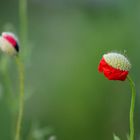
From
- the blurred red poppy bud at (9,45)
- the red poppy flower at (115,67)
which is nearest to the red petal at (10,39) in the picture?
the blurred red poppy bud at (9,45)

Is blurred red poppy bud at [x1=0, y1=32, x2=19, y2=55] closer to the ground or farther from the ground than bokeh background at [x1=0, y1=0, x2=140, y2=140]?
closer to the ground

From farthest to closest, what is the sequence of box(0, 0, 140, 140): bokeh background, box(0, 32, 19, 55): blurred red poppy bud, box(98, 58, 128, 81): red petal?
1. box(0, 0, 140, 140): bokeh background
2. box(0, 32, 19, 55): blurred red poppy bud
3. box(98, 58, 128, 81): red petal

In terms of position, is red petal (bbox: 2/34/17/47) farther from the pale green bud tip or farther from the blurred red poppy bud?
the pale green bud tip

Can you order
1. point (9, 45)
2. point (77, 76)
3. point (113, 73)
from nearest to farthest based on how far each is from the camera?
point (113, 73), point (9, 45), point (77, 76)

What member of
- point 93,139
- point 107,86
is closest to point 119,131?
point 93,139

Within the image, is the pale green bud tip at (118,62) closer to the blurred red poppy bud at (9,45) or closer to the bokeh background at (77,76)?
the blurred red poppy bud at (9,45)

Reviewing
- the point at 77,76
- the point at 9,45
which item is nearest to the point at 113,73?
the point at 9,45

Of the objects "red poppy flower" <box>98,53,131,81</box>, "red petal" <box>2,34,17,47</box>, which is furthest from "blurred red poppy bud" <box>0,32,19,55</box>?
"red poppy flower" <box>98,53,131,81</box>

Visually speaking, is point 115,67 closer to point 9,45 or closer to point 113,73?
point 113,73
